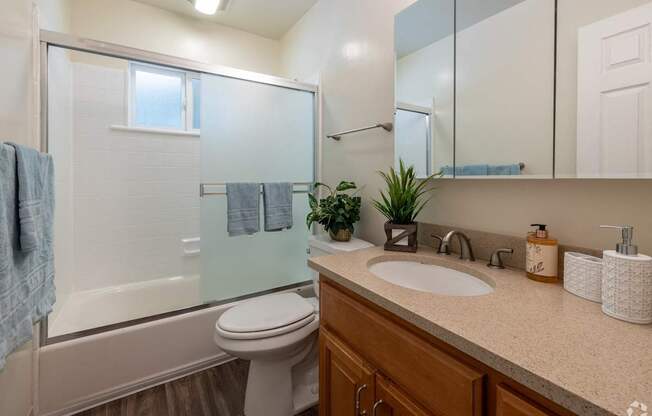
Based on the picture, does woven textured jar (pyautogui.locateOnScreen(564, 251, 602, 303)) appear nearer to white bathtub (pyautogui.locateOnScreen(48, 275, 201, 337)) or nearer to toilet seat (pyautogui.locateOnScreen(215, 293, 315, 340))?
toilet seat (pyautogui.locateOnScreen(215, 293, 315, 340))

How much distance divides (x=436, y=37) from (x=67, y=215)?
2540mm

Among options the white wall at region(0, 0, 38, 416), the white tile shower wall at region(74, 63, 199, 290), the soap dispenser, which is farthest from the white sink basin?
the white tile shower wall at region(74, 63, 199, 290)

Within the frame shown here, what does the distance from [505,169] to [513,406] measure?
764 millimetres

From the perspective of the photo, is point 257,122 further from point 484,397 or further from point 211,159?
point 484,397

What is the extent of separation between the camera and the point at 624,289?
23.7 inches

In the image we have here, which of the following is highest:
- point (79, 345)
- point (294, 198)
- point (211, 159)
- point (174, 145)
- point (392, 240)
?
point (174, 145)

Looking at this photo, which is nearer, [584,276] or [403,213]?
[584,276]

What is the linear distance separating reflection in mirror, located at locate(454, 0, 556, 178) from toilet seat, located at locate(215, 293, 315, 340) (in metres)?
0.96

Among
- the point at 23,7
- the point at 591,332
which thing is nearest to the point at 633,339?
the point at 591,332

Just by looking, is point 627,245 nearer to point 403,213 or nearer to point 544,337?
point 544,337

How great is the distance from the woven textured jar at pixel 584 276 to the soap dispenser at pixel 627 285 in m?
0.06

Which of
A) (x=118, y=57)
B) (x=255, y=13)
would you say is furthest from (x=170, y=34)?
(x=118, y=57)

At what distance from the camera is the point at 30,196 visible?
3.22 feet

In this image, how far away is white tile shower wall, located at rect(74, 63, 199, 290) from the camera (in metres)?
2.14
